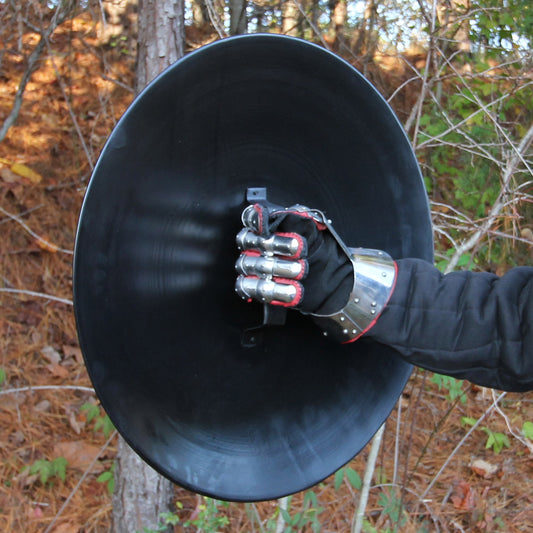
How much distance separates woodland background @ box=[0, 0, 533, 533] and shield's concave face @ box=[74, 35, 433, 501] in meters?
0.62

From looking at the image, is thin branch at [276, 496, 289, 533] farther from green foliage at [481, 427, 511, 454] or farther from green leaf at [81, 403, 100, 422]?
green foliage at [481, 427, 511, 454]

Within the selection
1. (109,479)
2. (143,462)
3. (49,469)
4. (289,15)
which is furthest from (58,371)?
(289,15)

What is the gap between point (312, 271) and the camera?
1376 mm

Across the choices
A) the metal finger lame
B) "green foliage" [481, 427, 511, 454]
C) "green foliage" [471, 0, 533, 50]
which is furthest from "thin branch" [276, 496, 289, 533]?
"green foliage" [471, 0, 533, 50]

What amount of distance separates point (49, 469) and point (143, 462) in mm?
614

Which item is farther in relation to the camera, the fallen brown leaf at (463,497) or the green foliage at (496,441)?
the green foliage at (496,441)

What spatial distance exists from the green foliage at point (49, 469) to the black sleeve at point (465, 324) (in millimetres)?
2058

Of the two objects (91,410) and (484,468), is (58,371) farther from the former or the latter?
(484,468)

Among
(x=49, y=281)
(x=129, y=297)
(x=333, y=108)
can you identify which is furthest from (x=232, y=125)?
(x=49, y=281)

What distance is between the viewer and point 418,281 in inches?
54.6

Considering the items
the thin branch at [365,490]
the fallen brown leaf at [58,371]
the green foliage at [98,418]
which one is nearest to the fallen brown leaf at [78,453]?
the green foliage at [98,418]

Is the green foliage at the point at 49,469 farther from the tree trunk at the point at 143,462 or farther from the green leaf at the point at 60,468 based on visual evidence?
the tree trunk at the point at 143,462

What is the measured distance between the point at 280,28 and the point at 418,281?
288 cm

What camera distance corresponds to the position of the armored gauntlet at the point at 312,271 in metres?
1.31
